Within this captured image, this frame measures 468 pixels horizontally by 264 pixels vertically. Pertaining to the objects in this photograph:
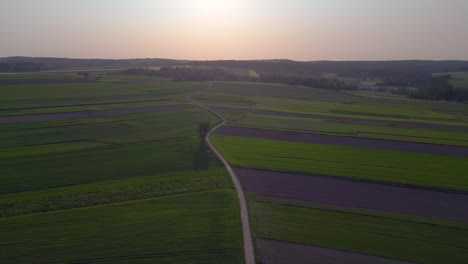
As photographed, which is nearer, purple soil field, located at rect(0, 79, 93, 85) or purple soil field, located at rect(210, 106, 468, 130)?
purple soil field, located at rect(210, 106, 468, 130)

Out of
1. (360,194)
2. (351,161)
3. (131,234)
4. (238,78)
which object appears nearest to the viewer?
(131,234)

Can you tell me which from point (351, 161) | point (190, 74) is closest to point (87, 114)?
point (351, 161)

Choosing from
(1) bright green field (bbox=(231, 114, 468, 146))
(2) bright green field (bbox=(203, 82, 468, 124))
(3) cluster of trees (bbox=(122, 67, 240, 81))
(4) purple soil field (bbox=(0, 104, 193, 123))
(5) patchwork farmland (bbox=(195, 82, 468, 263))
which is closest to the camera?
(5) patchwork farmland (bbox=(195, 82, 468, 263))

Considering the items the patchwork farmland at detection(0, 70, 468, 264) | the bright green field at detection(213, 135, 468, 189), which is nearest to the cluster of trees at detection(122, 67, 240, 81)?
the patchwork farmland at detection(0, 70, 468, 264)

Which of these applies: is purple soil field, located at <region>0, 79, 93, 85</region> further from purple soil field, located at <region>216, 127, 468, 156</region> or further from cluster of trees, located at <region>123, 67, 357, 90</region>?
purple soil field, located at <region>216, 127, 468, 156</region>

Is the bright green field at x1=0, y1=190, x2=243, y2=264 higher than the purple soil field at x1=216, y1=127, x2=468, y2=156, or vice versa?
the purple soil field at x1=216, y1=127, x2=468, y2=156

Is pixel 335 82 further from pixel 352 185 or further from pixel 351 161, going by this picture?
pixel 352 185

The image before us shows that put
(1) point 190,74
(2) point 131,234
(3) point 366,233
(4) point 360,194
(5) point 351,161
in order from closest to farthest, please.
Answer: (2) point 131,234, (3) point 366,233, (4) point 360,194, (5) point 351,161, (1) point 190,74
